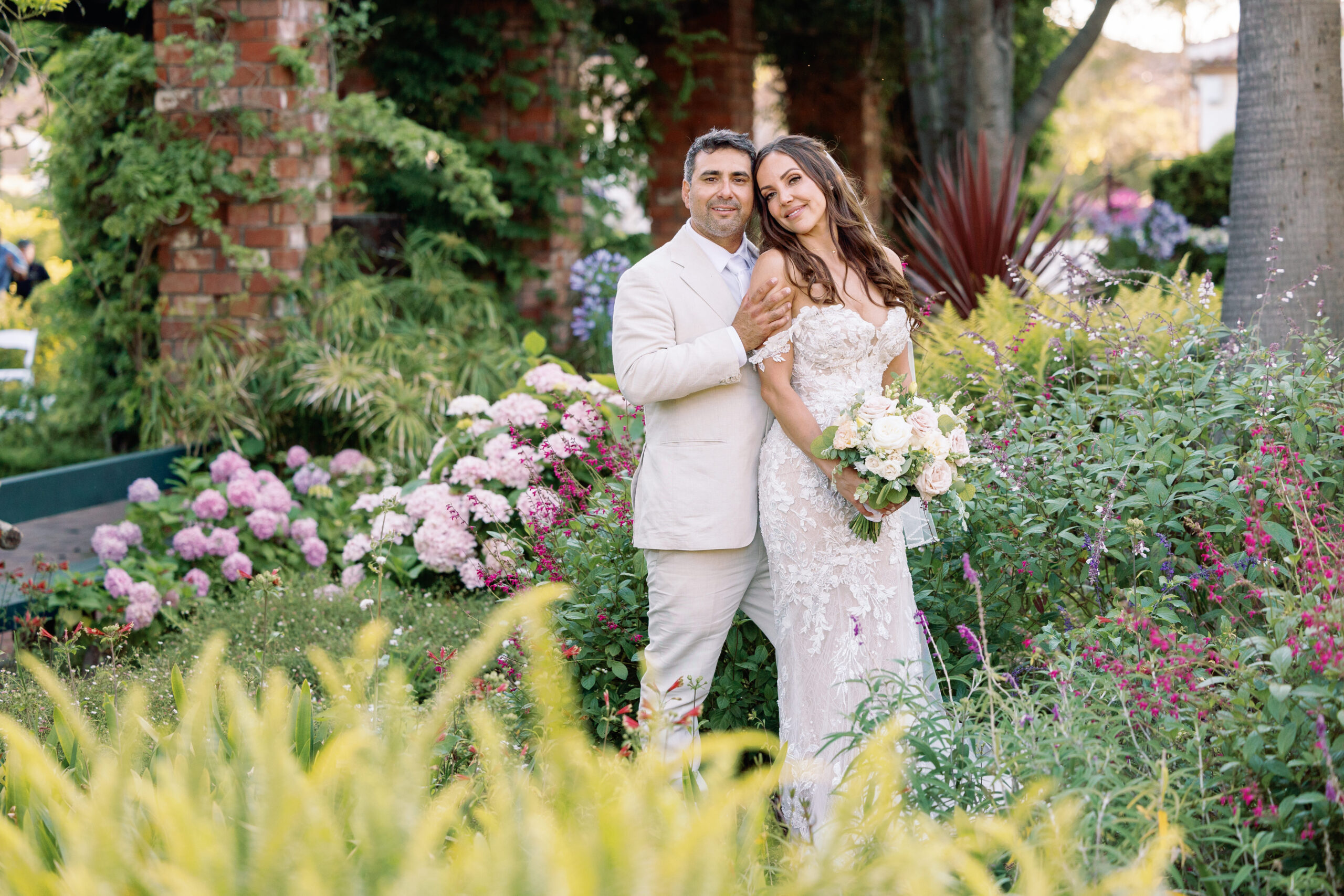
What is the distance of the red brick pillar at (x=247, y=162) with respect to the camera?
237 inches

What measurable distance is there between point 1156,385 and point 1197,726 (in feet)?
5.27

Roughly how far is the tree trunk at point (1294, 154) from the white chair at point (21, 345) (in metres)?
8.09

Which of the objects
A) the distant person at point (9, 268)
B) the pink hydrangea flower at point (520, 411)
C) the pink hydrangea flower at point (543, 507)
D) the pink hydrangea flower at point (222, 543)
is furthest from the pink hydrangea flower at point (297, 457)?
the distant person at point (9, 268)

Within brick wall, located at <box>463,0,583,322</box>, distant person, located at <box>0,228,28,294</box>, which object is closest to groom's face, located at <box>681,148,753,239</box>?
brick wall, located at <box>463,0,583,322</box>

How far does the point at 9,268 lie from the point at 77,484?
7138mm

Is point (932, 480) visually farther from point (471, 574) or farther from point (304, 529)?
point (304, 529)

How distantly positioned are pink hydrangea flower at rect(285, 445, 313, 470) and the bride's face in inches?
134

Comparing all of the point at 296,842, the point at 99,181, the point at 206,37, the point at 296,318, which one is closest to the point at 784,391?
the point at 296,842

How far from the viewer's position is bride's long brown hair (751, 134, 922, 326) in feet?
9.87

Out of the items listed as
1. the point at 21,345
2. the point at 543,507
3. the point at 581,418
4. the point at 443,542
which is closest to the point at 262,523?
the point at 443,542

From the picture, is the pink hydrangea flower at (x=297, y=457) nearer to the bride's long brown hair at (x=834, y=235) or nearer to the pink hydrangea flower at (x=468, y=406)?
the pink hydrangea flower at (x=468, y=406)

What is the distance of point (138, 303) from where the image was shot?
20.8 ft

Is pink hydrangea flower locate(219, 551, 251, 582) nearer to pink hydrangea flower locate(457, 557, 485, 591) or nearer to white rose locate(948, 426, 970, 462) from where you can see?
pink hydrangea flower locate(457, 557, 485, 591)

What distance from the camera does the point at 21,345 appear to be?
29.8 ft
